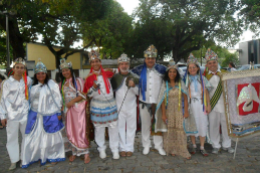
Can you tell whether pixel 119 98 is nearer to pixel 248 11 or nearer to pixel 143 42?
pixel 143 42

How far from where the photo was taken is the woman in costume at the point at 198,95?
4570 millimetres

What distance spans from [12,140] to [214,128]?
3.71 metres

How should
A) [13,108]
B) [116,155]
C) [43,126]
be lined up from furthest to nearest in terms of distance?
[116,155]
[43,126]
[13,108]

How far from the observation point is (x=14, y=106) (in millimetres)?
4215

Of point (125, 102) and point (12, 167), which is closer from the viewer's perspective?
point (12, 167)

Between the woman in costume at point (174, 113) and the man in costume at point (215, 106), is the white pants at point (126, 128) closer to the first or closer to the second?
the woman in costume at point (174, 113)

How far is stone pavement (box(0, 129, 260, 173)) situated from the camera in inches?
157

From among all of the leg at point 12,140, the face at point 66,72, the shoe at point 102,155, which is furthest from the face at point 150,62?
the leg at point 12,140

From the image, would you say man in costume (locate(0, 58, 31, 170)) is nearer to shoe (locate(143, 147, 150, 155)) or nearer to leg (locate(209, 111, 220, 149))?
shoe (locate(143, 147, 150, 155))

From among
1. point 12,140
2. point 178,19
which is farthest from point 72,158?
point 178,19

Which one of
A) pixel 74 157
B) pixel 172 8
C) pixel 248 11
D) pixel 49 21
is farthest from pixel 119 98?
pixel 49 21

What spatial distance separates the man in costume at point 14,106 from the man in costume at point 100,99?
1072 mm

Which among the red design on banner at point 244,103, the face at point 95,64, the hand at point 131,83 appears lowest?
the red design on banner at point 244,103

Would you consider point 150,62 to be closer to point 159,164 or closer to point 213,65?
point 213,65
